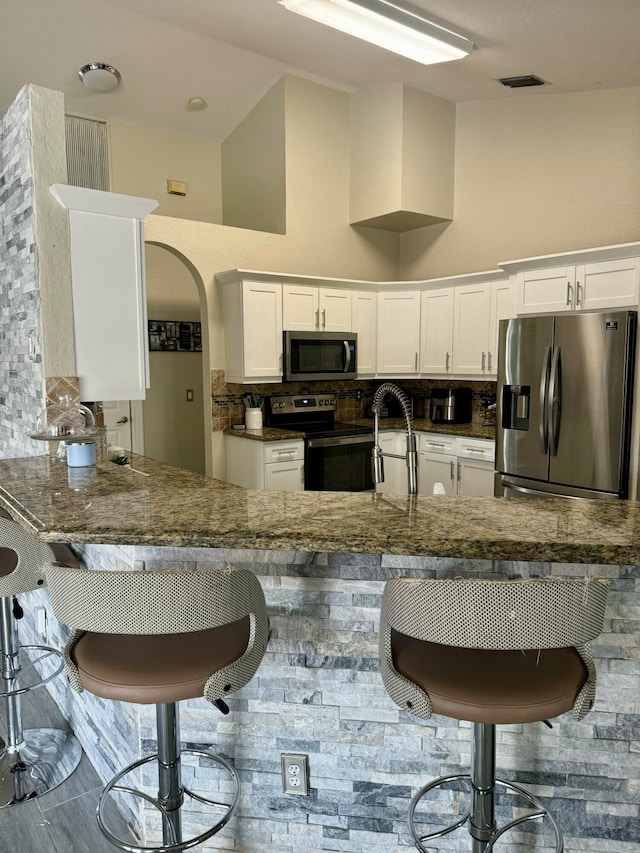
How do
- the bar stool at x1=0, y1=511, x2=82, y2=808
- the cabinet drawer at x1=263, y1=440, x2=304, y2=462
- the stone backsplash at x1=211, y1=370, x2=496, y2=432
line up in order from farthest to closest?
the stone backsplash at x1=211, y1=370, x2=496, y2=432
the cabinet drawer at x1=263, y1=440, x2=304, y2=462
the bar stool at x1=0, y1=511, x2=82, y2=808

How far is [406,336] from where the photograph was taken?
5.49 m

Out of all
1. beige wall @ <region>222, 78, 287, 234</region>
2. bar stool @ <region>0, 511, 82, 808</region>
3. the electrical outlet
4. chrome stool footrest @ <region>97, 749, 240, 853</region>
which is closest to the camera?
chrome stool footrest @ <region>97, 749, 240, 853</region>

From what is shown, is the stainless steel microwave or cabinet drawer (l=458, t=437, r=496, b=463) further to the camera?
the stainless steel microwave

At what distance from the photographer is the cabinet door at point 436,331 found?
5.20 metres

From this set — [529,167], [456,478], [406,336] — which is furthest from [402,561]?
[529,167]

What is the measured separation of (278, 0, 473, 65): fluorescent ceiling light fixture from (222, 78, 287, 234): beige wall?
1510mm

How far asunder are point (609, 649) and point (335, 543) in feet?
2.60

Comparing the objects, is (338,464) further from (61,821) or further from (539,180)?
(61,821)

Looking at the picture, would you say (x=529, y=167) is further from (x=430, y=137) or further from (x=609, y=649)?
(x=609, y=649)

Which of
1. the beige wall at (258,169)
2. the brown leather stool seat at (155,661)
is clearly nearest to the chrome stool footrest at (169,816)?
the brown leather stool seat at (155,661)

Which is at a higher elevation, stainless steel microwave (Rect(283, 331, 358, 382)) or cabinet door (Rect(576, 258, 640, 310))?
cabinet door (Rect(576, 258, 640, 310))

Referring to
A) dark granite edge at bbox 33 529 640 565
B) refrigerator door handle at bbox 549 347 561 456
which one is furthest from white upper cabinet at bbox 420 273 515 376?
dark granite edge at bbox 33 529 640 565

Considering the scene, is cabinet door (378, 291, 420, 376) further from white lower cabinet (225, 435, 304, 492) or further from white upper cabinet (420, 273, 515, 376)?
white lower cabinet (225, 435, 304, 492)

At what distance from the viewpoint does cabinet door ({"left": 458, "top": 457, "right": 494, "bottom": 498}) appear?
459 cm
